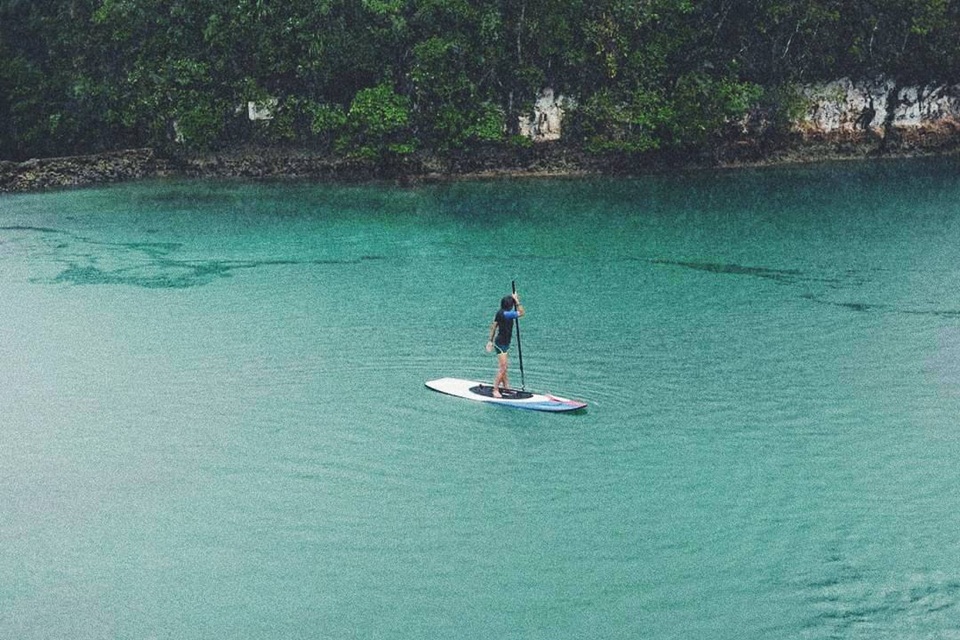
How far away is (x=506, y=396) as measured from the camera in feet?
61.1

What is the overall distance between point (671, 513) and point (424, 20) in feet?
108

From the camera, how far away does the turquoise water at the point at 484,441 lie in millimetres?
12516

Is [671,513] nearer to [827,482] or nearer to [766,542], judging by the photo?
[766,542]

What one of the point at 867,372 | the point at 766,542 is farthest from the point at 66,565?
the point at 867,372

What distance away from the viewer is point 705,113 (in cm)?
4444

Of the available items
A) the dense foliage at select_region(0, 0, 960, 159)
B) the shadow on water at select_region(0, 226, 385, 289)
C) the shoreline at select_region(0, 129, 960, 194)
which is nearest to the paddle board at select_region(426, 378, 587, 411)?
the shadow on water at select_region(0, 226, 385, 289)

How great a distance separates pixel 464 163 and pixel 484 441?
3005cm

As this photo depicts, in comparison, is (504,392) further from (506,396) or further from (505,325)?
(505,325)

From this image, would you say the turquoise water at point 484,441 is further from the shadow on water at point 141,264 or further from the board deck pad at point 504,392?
the board deck pad at point 504,392

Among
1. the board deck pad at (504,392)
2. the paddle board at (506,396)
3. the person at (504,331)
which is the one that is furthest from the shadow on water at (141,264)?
the person at (504,331)

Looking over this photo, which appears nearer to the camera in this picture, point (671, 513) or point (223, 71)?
point (671, 513)

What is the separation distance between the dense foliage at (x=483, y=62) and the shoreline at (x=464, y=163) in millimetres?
760

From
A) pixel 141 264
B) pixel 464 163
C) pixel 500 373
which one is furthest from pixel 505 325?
pixel 464 163

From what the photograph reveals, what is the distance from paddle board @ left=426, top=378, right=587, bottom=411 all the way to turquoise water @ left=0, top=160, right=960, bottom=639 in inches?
12.8
